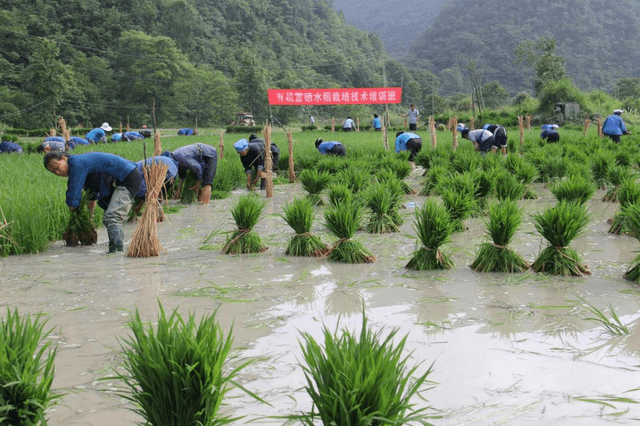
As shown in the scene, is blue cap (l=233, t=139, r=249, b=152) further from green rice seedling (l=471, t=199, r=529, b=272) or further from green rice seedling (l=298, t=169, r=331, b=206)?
green rice seedling (l=471, t=199, r=529, b=272)

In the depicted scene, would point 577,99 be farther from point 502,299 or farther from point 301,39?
point 301,39

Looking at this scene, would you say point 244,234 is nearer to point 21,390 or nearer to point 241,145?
point 21,390

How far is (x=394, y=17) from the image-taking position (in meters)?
126

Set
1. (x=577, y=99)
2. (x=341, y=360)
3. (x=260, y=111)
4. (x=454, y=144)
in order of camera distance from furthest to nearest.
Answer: (x=260, y=111), (x=577, y=99), (x=454, y=144), (x=341, y=360)

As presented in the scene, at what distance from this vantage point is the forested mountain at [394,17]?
112875 millimetres

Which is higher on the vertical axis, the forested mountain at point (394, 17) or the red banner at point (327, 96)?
the forested mountain at point (394, 17)

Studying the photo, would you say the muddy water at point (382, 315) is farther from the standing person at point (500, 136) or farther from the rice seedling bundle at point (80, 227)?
the standing person at point (500, 136)

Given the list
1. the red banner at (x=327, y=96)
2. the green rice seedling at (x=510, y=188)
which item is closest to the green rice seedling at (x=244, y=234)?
A: the green rice seedling at (x=510, y=188)

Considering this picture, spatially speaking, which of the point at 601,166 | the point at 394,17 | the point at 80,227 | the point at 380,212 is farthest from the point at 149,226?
the point at 394,17

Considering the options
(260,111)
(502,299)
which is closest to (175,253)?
(502,299)

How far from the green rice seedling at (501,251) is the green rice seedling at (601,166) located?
5.50 meters

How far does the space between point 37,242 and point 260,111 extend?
148 ft

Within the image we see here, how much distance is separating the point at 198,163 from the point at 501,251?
5391mm

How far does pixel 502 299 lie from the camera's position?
13.7 feet
